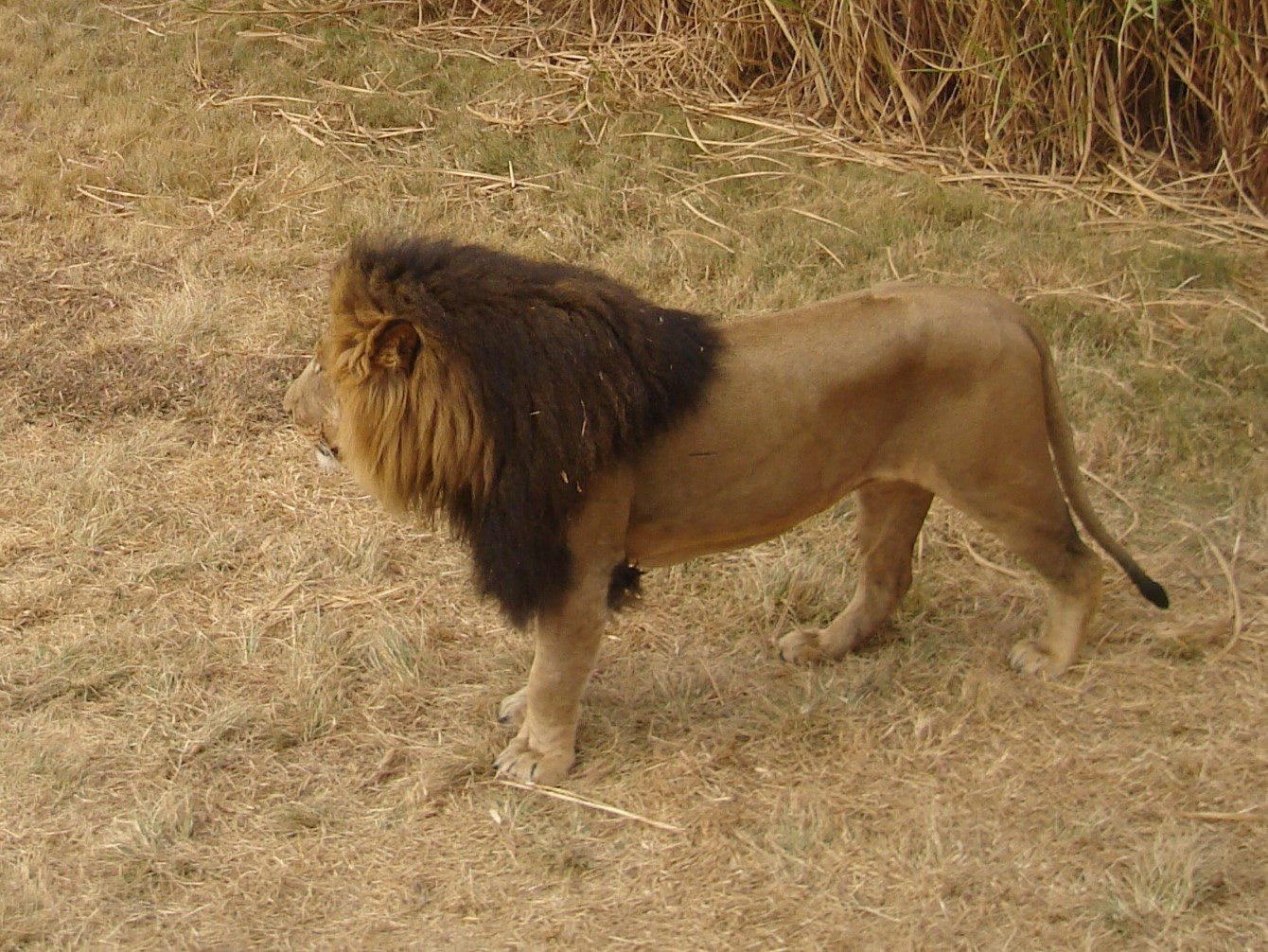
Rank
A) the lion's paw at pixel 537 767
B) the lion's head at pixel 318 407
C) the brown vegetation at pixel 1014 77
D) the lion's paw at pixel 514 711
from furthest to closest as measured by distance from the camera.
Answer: the brown vegetation at pixel 1014 77 < the lion's paw at pixel 514 711 < the lion's paw at pixel 537 767 < the lion's head at pixel 318 407

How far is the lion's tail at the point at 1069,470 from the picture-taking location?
3172 millimetres

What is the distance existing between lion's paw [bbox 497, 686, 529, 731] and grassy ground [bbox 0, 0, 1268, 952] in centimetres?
Answer: 7

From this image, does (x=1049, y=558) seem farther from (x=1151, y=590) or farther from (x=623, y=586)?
(x=623, y=586)

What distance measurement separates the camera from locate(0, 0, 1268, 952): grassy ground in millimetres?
2803

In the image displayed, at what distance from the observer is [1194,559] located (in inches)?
152

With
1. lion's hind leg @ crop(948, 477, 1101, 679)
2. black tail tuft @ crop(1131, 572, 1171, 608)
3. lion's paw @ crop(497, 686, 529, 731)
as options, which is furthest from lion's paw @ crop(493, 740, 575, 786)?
black tail tuft @ crop(1131, 572, 1171, 608)

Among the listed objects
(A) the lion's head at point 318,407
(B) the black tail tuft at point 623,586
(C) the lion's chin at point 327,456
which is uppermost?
(A) the lion's head at point 318,407

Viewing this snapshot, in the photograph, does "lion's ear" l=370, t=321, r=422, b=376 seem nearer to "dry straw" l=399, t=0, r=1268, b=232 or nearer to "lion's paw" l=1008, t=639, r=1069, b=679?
"lion's paw" l=1008, t=639, r=1069, b=679

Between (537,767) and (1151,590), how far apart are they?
4.84ft

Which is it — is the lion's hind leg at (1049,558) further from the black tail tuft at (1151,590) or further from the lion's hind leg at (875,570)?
the lion's hind leg at (875,570)

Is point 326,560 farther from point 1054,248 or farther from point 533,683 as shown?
point 1054,248

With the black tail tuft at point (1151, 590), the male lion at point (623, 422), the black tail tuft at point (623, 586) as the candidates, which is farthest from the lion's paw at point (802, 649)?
the black tail tuft at point (1151, 590)

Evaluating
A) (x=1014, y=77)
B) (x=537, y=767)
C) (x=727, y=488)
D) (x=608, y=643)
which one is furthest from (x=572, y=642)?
(x=1014, y=77)

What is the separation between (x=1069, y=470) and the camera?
3.31 metres
